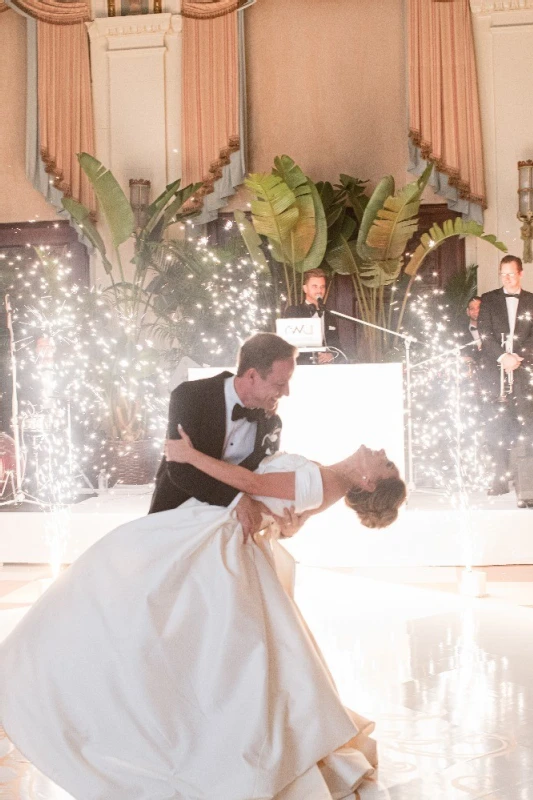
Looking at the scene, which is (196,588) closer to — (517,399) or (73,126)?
(517,399)

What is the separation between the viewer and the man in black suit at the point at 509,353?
6574 millimetres

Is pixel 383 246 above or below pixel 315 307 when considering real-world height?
above

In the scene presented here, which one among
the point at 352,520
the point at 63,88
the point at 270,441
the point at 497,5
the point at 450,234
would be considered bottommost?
the point at 352,520

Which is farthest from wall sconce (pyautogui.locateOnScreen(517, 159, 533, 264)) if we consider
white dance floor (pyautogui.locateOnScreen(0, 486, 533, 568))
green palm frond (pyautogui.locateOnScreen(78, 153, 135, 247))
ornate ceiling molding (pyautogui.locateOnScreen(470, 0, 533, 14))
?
white dance floor (pyautogui.locateOnScreen(0, 486, 533, 568))

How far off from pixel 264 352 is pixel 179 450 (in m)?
Result: 0.37

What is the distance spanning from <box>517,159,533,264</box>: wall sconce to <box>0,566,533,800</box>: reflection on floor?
3.91 metres

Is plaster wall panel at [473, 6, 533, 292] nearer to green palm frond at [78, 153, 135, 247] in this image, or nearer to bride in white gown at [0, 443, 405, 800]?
green palm frond at [78, 153, 135, 247]

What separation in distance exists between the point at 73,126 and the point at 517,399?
5.14 m

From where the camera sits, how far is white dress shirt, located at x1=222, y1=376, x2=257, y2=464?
2717 millimetres

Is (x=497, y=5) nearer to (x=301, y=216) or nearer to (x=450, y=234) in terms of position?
(x=450, y=234)

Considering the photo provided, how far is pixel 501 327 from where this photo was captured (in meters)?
6.83

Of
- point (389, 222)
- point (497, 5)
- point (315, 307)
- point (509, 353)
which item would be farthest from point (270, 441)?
point (497, 5)

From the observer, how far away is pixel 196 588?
2475 millimetres

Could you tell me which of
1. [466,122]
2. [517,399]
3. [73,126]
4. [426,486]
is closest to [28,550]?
[426,486]
